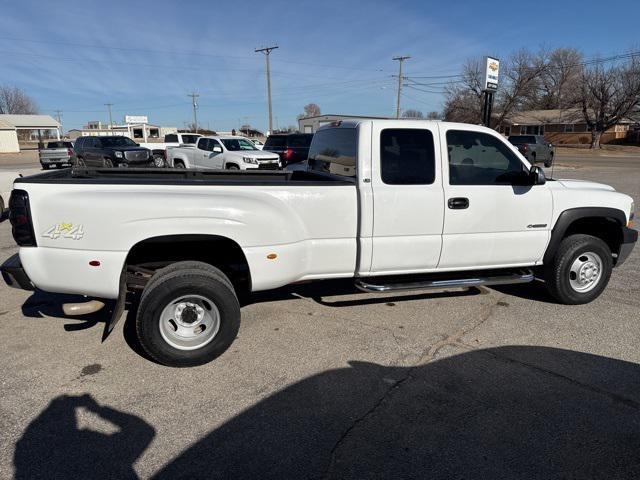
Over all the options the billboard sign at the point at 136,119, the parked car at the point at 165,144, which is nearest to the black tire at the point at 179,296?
the parked car at the point at 165,144

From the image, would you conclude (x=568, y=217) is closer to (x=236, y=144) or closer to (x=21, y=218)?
(x=21, y=218)

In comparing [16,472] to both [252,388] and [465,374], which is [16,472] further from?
[465,374]

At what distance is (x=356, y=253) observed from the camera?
4.05m

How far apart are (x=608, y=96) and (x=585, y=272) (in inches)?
2549

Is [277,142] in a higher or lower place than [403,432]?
higher

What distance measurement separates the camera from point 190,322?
3.71 m

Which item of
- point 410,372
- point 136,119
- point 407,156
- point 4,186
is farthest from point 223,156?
point 136,119

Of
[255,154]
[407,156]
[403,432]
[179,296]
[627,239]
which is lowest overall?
[403,432]

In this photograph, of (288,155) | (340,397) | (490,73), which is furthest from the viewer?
A: (490,73)

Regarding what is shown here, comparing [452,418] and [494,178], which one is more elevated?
[494,178]

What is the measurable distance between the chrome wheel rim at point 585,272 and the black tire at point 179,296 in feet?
11.9

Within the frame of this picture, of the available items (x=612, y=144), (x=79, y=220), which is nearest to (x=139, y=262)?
(x=79, y=220)

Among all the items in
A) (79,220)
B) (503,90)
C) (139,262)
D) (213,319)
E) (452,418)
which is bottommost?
(452,418)

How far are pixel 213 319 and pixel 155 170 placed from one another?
242 centimetres
